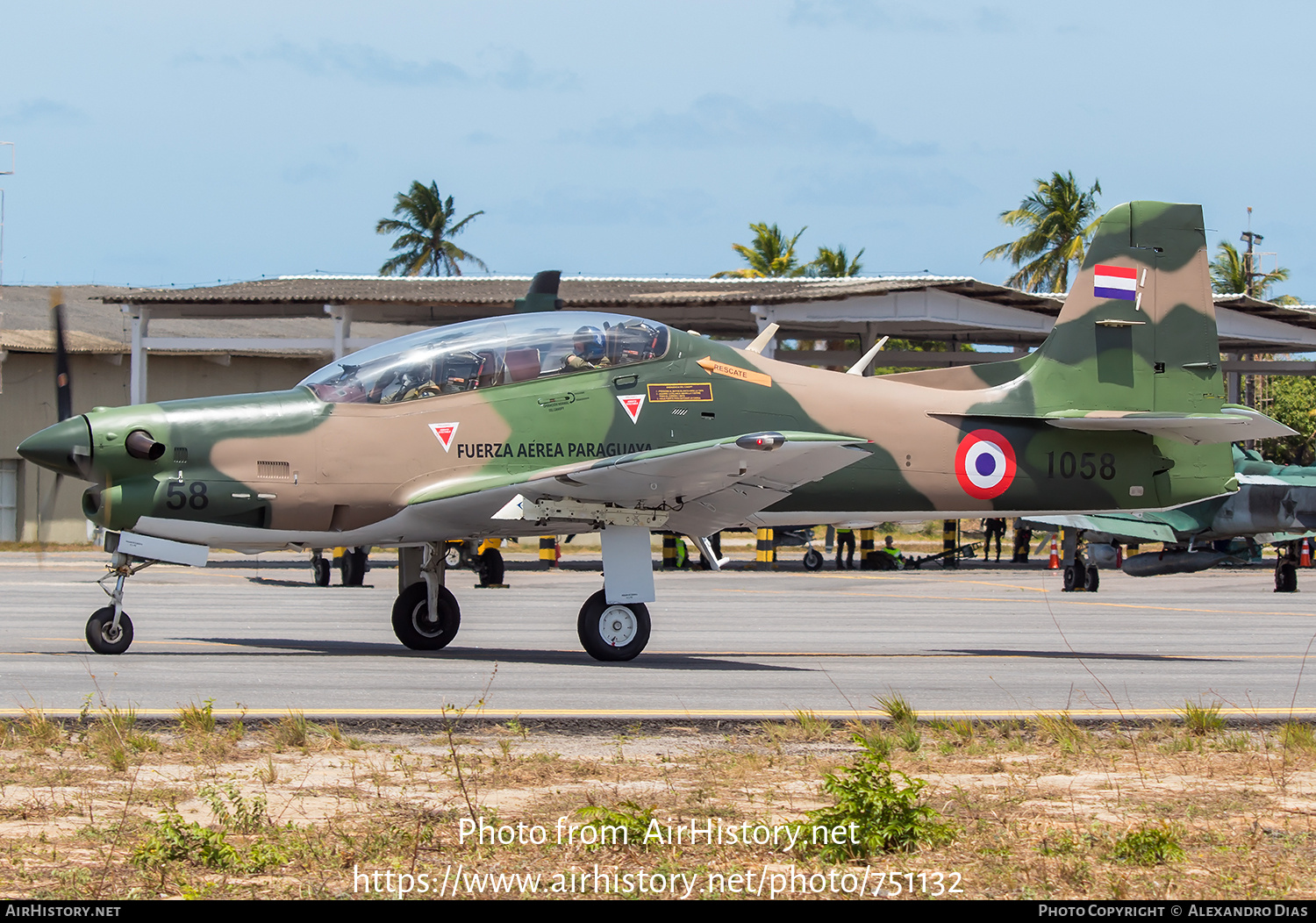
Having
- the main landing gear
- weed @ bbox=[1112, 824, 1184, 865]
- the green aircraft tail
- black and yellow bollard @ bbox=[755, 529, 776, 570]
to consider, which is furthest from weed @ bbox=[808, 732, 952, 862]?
black and yellow bollard @ bbox=[755, 529, 776, 570]

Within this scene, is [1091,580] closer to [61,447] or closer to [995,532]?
[995,532]

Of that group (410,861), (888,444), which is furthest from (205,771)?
(888,444)

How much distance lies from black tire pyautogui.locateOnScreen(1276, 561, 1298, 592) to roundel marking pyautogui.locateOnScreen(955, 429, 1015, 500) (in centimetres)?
1741

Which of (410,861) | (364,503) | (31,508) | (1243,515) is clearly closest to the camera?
(410,861)

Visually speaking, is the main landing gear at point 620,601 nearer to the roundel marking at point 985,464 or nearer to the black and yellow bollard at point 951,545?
the roundel marking at point 985,464

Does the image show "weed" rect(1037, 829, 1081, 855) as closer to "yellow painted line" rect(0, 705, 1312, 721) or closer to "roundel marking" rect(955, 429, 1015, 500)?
"yellow painted line" rect(0, 705, 1312, 721)

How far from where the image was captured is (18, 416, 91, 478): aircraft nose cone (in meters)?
11.5

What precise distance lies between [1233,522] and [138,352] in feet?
99.8

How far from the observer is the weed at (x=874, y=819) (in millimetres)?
5398

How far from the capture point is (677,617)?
767 inches

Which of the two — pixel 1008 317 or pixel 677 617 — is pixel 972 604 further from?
pixel 1008 317

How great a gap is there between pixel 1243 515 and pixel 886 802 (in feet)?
83.0

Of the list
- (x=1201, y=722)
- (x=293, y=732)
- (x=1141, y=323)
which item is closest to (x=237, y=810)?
(x=293, y=732)

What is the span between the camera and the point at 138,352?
4044 cm
